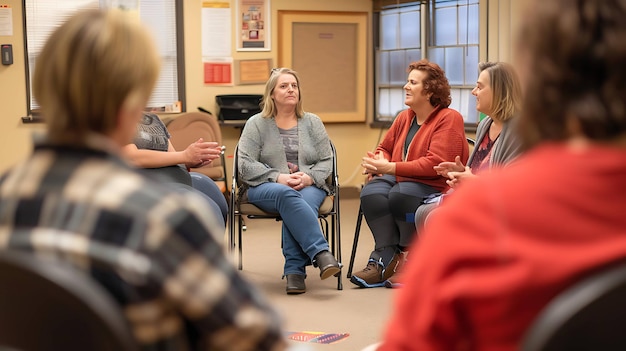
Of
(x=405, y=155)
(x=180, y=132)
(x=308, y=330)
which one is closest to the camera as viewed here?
(x=308, y=330)

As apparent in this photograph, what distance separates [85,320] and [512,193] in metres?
0.53

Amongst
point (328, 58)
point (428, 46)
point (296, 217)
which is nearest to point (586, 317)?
point (296, 217)

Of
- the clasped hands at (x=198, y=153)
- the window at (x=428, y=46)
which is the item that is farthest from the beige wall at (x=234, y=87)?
the clasped hands at (x=198, y=153)

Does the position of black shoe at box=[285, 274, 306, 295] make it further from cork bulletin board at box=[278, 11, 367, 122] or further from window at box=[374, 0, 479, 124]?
cork bulletin board at box=[278, 11, 367, 122]

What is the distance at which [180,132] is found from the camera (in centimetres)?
648

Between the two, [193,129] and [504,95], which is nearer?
[504,95]

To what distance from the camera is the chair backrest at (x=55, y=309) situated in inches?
39.0

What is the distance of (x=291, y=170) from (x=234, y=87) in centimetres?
288

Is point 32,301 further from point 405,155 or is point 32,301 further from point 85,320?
point 405,155

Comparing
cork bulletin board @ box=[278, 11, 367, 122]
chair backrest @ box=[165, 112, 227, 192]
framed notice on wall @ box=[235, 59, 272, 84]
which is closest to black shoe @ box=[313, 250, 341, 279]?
chair backrest @ box=[165, 112, 227, 192]

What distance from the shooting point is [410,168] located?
14.3 ft

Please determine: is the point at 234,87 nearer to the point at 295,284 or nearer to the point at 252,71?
the point at 252,71

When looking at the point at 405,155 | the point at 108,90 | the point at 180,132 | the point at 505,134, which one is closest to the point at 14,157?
the point at 180,132

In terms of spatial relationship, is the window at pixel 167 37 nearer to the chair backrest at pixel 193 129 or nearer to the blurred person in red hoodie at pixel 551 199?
the chair backrest at pixel 193 129
